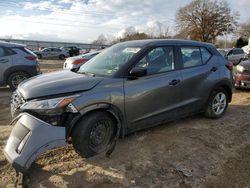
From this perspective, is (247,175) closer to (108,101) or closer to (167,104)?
(167,104)

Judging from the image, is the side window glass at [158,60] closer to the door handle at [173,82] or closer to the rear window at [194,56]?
the door handle at [173,82]

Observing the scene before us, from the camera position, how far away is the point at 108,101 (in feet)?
12.9

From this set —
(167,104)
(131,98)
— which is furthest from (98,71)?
(167,104)

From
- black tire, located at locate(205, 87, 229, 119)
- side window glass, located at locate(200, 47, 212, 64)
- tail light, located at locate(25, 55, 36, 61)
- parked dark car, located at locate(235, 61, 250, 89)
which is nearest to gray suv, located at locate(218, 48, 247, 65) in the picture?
parked dark car, located at locate(235, 61, 250, 89)

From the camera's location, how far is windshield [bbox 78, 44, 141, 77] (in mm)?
4355

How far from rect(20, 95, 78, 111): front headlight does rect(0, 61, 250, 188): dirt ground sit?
32.9 inches

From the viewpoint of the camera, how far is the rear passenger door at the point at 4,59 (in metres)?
8.92

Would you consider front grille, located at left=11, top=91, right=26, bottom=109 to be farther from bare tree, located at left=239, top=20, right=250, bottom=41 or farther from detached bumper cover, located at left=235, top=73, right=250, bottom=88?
bare tree, located at left=239, top=20, right=250, bottom=41

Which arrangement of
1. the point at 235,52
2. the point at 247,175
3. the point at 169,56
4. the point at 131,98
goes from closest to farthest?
the point at 247,175 → the point at 131,98 → the point at 169,56 → the point at 235,52

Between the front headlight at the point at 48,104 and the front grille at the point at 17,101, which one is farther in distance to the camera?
the front grille at the point at 17,101

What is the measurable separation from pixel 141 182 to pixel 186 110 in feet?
6.77

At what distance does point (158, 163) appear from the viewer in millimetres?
3898

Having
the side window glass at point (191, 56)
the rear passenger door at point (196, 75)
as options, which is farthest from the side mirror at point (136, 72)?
the side window glass at point (191, 56)

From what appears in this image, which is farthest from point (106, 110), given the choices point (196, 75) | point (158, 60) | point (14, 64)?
point (14, 64)
